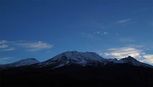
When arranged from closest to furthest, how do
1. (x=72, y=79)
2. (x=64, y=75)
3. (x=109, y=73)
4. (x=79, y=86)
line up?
(x=79, y=86) < (x=72, y=79) < (x=64, y=75) < (x=109, y=73)

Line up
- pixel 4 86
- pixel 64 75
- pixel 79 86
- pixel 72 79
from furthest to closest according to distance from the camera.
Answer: pixel 64 75 → pixel 72 79 → pixel 79 86 → pixel 4 86

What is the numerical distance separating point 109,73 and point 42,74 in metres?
28.0

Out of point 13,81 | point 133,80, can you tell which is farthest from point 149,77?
point 13,81

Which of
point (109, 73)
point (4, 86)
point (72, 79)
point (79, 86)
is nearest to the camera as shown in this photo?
point (4, 86)

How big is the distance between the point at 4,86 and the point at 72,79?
3010cm

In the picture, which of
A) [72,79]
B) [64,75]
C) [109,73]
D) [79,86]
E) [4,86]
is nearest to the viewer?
[4,86]

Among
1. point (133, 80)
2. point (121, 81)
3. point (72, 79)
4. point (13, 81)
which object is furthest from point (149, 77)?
point (13, 81)

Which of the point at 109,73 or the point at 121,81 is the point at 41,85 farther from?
the point at 109,73

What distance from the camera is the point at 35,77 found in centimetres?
11706

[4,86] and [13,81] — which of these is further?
[13,81]

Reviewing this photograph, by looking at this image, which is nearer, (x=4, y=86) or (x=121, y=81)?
(x=4, y=86)

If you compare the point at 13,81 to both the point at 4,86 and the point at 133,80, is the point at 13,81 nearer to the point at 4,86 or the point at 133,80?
the point at 4,86

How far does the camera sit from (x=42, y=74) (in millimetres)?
124188

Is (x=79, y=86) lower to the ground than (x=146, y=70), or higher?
lower
